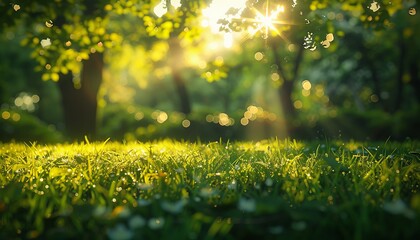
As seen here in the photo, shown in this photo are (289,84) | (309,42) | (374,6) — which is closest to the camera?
(309,42)

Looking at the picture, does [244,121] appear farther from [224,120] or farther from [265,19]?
[265,19]

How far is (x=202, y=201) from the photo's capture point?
3021 millimetres

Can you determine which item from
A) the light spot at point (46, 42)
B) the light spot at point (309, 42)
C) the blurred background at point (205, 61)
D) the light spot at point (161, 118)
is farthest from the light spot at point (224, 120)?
the light spot at point (309, 42)

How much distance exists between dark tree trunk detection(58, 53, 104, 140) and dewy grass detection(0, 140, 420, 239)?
27.5 ft

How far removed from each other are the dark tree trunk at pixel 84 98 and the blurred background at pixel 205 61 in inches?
1.3

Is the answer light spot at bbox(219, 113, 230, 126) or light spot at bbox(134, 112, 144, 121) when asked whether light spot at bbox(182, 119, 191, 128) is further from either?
light spot at bbox(134, 112, 144, 121)

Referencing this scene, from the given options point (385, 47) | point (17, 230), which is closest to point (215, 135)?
point (17, 230)

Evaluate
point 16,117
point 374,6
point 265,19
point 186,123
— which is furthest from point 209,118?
point 265,19

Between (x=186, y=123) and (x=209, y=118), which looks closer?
(x=186, y=123)

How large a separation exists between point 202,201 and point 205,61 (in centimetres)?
735

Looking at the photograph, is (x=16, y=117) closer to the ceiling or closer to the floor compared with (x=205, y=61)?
closer to the floor

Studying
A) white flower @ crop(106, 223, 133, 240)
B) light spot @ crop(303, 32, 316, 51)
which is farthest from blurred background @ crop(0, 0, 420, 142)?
white flower @ crop(106, 223, 133, 240)

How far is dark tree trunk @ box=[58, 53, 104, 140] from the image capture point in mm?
12562

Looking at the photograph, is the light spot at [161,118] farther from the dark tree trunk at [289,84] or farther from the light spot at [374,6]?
the light spot at [374,6]
